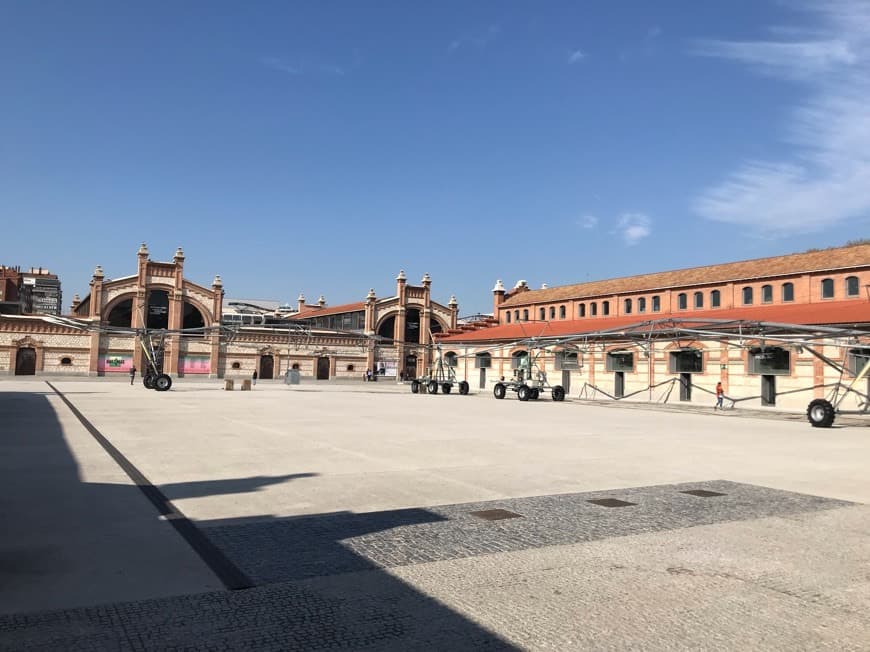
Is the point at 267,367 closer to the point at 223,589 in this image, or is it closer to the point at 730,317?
the point at 730,317

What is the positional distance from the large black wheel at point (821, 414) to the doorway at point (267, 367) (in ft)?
157

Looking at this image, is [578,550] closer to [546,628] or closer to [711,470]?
[546,628]

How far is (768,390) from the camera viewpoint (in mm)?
33281

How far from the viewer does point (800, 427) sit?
2283 cm

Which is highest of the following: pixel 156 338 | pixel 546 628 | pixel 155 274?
pixel 155 274

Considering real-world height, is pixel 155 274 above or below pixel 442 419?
above

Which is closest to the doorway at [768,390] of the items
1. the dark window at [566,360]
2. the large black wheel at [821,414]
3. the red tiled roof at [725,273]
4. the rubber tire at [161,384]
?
the red tiled roof at [725,273]

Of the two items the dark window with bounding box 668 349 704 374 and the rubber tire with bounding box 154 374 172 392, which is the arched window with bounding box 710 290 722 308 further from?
the rubber tire with bounding box 154 374 172 392

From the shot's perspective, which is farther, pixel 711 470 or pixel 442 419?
pixel 442 419

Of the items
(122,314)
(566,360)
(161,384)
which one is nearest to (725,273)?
(566,360)

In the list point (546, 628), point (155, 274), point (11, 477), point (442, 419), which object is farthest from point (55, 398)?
point (155, 274)

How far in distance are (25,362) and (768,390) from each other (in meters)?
54.1

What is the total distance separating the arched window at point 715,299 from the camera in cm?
4032

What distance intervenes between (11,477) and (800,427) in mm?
23605
